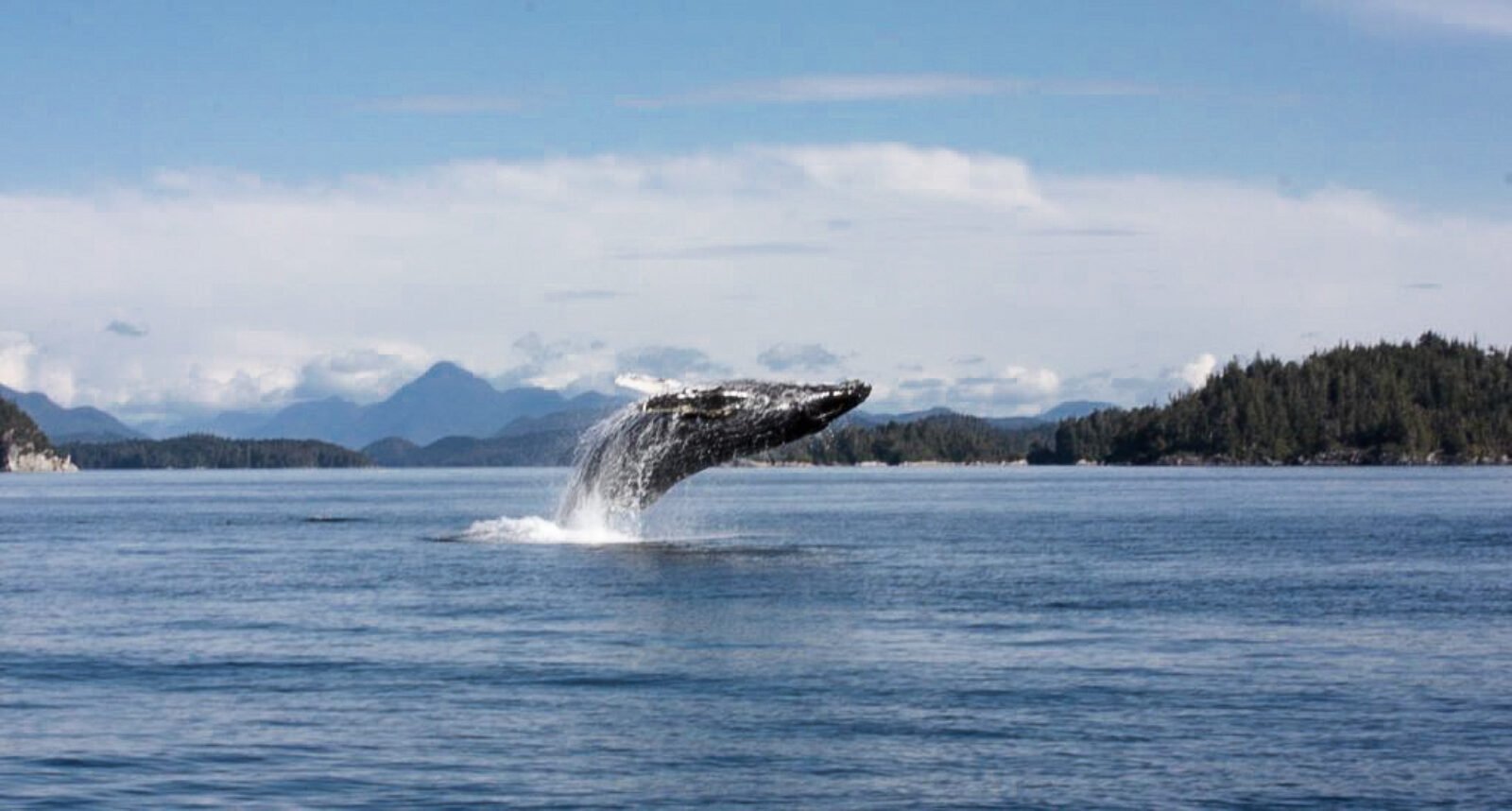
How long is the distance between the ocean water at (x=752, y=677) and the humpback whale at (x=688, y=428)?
207 cm

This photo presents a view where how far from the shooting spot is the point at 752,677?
25875 millimetres

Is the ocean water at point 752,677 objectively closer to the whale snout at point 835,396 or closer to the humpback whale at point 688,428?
the humpback whale at point 688,428

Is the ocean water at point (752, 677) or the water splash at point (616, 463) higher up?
the water splash at point (616, 463)

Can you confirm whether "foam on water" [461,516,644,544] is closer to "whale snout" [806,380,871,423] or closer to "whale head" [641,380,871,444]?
"whale head" [641,380,871,444]

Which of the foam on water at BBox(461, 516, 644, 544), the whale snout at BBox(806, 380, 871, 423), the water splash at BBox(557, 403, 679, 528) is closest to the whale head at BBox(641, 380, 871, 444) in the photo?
the whale snout at BBox(806, 380, 871, 423)

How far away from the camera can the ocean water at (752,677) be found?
1905 centimetres

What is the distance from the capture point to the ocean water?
750 inches

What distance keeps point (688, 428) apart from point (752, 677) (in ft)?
49.4

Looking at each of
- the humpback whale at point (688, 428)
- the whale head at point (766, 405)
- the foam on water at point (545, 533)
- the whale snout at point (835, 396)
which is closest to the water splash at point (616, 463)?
the humpback whale at point (688, 428)

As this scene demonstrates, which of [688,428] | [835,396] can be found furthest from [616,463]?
[835,396]

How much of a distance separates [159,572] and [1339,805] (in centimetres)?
3416

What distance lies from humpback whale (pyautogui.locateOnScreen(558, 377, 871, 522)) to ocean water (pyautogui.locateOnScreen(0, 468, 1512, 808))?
2.07 meters

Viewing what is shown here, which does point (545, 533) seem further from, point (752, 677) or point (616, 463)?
point (752, 677)

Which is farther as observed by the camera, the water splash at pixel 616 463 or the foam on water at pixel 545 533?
the foam on water at pixel 545 533
